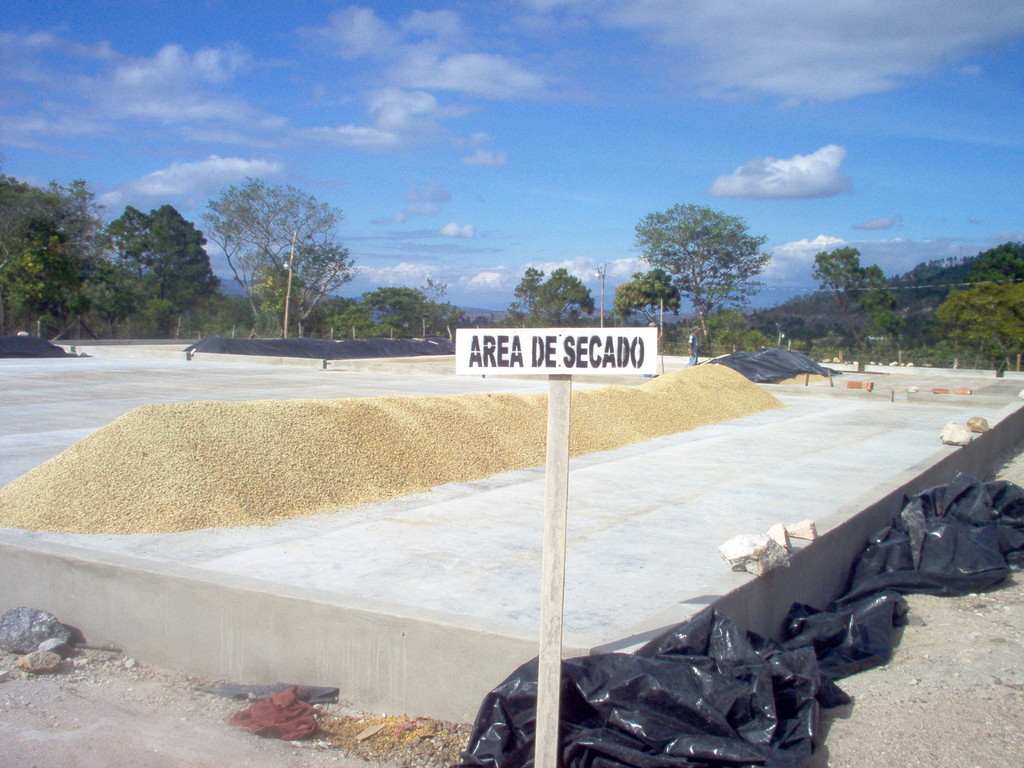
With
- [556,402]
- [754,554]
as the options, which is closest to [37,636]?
[556,402]

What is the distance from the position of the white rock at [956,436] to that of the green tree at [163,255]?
182 ft

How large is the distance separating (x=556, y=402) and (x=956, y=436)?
9100 mm

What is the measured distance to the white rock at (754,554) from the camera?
4645mm

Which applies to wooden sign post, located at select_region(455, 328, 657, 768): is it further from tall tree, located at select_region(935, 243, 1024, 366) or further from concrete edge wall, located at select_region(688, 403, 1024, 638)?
tall tree, located at select_region(935, 243, 1024, 366)

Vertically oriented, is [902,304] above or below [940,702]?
above

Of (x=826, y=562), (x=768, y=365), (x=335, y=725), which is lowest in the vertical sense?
(x=335, y=725)

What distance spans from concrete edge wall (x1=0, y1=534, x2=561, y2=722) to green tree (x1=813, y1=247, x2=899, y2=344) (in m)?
48.0

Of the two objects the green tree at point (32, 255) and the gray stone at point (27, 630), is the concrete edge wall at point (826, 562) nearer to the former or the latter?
the gray stone at point (27, 630)

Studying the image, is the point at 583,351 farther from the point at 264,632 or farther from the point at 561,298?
the point at 561,298

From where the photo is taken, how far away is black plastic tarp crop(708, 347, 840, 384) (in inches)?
909

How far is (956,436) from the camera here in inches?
411

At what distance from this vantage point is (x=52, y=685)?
405 cm

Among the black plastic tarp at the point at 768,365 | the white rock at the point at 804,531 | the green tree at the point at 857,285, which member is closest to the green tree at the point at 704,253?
the green tree at the point at 857,285

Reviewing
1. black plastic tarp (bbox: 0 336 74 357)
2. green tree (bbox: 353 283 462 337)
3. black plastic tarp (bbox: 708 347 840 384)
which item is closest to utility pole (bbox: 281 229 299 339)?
green tree (bbox: 353 283 462 337)
